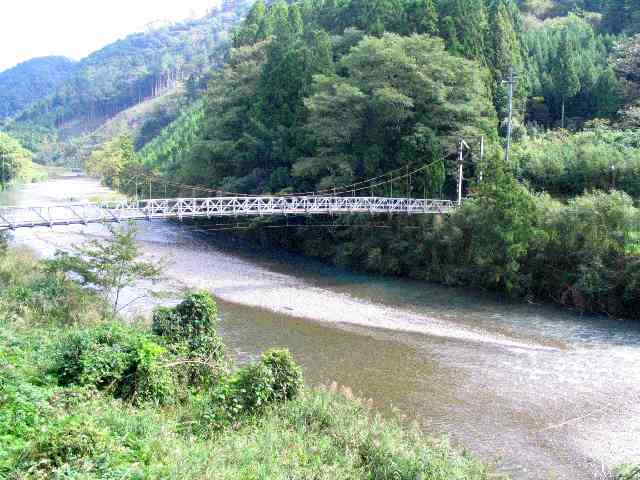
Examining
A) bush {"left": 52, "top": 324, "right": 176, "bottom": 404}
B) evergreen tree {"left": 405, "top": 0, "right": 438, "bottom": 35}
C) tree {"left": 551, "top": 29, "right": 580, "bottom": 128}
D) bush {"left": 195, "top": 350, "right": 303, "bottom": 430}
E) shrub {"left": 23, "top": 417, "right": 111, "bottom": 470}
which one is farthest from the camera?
tree {"left": 551, "top": 29, "right": 580, "bottom": 128}

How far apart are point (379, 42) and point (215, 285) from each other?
12.7 meters

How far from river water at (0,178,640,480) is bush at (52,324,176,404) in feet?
14.2

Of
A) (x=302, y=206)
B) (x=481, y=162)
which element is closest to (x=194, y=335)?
(x=302, y=206)

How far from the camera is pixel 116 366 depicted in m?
9.55

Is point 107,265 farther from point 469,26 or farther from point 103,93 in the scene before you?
point 103,93

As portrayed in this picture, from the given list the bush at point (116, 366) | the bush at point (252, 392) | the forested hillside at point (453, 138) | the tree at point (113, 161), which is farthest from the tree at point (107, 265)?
the tree at point (113, 161)

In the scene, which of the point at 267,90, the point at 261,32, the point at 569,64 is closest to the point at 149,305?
the point at 267,90

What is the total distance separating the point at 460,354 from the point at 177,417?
860 centimetres

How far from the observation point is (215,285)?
22812 millimetres

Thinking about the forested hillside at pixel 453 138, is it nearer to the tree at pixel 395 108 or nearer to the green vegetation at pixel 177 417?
the tree at pixel 395 108

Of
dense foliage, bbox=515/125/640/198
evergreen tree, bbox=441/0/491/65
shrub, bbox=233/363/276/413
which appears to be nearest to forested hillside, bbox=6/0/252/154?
evergreen tree, bbox=441/0/491/65

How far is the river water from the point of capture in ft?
36.7

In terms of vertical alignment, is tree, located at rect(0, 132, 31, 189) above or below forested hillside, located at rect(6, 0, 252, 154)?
below

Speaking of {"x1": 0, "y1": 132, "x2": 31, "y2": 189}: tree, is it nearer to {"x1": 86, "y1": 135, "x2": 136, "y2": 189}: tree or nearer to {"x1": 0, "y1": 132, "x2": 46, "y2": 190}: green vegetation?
{"x1": 0, "y1": 132, "x2": 46, "y2": 190}: green vegetation
